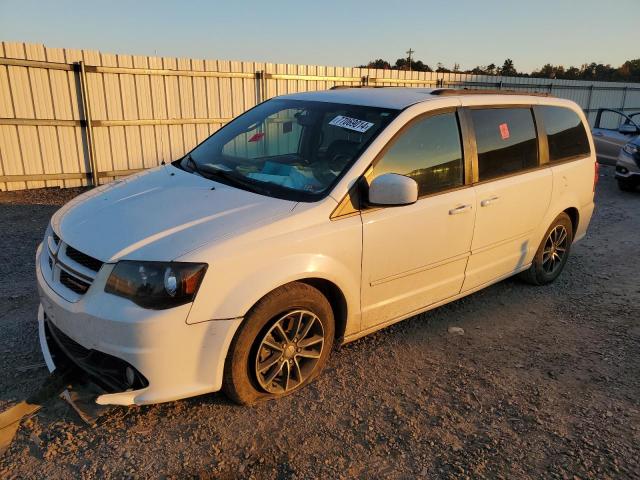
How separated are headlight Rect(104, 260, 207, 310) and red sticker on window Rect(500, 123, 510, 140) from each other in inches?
109

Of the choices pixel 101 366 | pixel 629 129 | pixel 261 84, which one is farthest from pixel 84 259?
pixel 629 129

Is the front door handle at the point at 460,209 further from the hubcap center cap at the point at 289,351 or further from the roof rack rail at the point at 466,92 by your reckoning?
the hubcap center cap at the point at 289,351

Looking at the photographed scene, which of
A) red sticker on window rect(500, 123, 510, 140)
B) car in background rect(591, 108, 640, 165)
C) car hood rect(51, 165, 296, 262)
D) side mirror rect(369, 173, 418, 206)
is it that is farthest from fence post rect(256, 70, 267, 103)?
side mirror rect(369, 173, 418, 206)

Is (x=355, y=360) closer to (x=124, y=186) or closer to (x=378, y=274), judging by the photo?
(x=378, y=274)

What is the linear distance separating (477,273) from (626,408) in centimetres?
138

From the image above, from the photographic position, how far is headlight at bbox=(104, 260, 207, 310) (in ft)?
8.09

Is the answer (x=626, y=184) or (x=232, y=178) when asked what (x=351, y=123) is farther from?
(x=626, y=184)

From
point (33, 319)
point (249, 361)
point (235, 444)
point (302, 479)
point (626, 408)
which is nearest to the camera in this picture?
point (302, 479)

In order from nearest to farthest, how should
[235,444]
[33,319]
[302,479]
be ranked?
1. [302,479]
2. [235,444]
3. [33,319]

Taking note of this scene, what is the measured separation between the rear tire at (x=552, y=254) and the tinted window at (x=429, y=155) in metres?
1.65

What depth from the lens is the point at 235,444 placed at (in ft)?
8.72

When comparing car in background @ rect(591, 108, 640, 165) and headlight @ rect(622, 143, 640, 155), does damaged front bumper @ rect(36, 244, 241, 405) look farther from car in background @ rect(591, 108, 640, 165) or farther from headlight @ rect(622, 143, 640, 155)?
car in background @ rect(591, 108, 640, 165)

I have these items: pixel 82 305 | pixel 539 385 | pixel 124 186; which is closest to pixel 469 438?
pixel 539 385

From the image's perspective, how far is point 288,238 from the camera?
9.08ft
